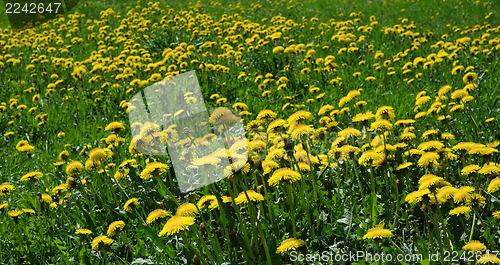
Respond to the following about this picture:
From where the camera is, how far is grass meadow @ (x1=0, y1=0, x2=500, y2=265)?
2.14 meters

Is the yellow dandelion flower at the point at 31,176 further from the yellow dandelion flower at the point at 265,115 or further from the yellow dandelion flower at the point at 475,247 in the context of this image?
the yellow dandelion flower at the point at 475,247

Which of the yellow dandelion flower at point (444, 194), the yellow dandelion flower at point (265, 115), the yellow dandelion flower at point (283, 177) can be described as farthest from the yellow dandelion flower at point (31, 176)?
the yellow dandelion flower at point (444, 194)

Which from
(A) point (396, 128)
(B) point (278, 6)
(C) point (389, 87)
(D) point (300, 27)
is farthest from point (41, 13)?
(A) point (396, 128)

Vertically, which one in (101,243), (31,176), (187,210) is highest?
(31,176)

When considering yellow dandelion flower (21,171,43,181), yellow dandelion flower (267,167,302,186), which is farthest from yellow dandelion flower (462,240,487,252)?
yellow dandelion flower (21,171,43,181)

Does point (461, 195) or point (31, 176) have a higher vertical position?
point (31, 176)

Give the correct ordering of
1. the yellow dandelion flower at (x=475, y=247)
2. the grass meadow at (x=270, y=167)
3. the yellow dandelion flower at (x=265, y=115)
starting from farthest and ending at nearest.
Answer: the yellow dandelion flower at (x=265, y=115)
the grass meadow at (x=270, y=167)
the yellow dandelion flower at (x=475, y=247)

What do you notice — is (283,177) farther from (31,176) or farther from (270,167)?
(31,176)

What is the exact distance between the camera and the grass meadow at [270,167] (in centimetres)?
214

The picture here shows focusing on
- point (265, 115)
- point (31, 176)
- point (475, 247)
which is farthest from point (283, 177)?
point (31, 176)

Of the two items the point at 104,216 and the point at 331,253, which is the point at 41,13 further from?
the point at 331,253

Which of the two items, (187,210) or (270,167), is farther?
(270,167)

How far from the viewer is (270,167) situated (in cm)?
237

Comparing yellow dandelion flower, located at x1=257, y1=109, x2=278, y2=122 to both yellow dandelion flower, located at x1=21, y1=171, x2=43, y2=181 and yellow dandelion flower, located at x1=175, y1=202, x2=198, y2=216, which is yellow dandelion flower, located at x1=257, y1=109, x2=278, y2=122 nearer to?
yellow dandelion flower, located at x1=175, y1=202, x2=198, y2=216
